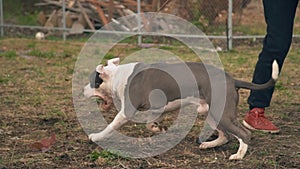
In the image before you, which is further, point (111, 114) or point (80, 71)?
point (80, 71)

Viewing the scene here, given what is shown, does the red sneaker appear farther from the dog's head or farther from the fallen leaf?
the fallen leaf

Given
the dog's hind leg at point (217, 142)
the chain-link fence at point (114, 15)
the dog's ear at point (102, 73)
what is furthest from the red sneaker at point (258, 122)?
the chain-link fence at point (114, 15)

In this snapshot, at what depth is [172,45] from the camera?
12.8m

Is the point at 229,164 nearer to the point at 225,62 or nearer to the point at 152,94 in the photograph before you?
the point at 152,94

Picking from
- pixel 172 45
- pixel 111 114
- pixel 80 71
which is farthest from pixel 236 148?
pixel 172 45

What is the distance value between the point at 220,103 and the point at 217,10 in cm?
811

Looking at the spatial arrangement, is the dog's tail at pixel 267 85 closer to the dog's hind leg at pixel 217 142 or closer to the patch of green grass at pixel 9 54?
the dog's hind leg at pixel 217 142

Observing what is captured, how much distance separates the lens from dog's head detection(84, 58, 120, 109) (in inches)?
213

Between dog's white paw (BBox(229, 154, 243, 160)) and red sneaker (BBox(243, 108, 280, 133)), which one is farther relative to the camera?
red sneaker (BBox(243, 108, 280, 133))

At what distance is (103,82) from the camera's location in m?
5.44

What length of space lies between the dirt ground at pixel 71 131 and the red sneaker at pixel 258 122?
88mm

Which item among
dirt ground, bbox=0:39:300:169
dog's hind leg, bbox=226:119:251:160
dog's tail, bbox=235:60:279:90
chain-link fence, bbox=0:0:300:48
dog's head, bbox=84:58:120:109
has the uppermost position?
dog's tail, bbox=235:60:279:90

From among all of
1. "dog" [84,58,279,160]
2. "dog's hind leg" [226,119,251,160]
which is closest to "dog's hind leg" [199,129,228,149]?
"dog" [84,58,279,160]

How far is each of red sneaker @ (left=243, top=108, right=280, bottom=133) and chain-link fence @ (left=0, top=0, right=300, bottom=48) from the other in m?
5.88
